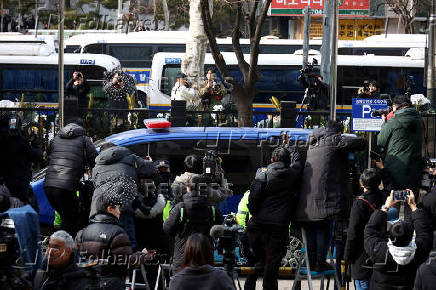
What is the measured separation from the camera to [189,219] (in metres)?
8.81

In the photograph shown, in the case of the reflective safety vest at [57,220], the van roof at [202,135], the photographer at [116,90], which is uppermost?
the photographer at [116,90]

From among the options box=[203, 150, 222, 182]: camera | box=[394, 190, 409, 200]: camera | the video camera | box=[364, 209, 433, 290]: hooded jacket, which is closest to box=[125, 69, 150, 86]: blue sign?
box=[203, 150, 222, 182]: camera

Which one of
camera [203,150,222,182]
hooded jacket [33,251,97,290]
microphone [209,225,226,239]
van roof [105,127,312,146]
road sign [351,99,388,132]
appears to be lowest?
hooded jacket [33,251,97,290]

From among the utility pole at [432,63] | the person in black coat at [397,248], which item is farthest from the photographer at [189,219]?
the utility pole at [432,63]

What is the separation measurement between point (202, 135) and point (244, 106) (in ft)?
19.2

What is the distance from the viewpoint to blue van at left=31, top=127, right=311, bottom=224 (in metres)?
11.3

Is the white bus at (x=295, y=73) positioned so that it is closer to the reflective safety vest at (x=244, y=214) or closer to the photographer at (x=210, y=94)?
the photographer at (x=210, y=94)

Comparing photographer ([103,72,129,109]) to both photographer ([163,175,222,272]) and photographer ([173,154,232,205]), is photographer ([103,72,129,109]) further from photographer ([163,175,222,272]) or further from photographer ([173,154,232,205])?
photographer ([163,175,222,272])

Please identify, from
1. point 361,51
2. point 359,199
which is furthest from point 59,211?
point 361,51

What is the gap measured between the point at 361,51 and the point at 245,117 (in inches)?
662

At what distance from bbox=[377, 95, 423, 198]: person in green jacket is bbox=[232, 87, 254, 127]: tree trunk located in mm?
4705

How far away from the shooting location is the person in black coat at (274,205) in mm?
9398

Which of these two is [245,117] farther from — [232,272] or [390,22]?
[390,22]

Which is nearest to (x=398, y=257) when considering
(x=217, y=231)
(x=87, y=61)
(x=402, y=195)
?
(x=402, y=195)
